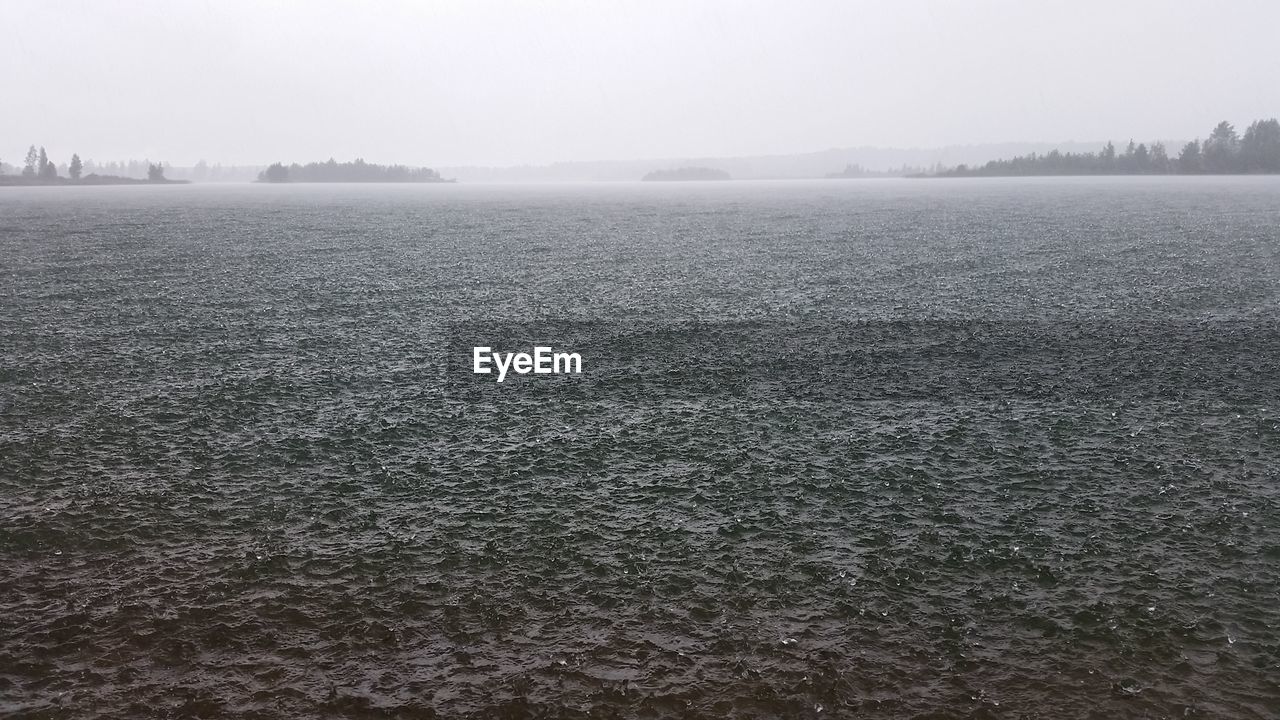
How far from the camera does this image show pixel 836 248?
9550cm

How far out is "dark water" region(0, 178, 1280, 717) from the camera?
53.8ft

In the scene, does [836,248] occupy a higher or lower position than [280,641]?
higher

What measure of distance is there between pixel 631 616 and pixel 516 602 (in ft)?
8.86

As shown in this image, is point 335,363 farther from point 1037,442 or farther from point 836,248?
point 836,248

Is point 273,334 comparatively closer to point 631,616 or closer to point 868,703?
point 631,616

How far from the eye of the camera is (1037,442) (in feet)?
95.2

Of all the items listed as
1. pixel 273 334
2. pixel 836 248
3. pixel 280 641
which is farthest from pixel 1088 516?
pixel 836 248

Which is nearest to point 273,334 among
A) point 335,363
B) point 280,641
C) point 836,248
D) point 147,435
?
point 335,363

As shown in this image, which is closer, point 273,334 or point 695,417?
point 695,417

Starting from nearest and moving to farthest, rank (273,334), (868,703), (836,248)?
(868,703) < (273,334) < (836,248)

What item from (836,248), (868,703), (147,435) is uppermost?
(836,248)

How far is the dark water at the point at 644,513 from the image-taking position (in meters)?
16.4

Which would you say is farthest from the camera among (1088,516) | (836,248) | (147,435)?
(836,248)

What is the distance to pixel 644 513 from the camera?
23.6 m
